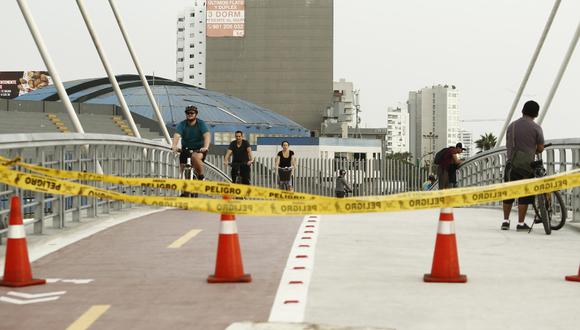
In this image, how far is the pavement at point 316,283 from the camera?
6102 mm

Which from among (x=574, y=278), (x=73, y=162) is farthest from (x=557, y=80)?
(x=574, y=278)

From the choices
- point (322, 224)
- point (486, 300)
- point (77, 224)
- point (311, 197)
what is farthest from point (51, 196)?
point (486, 300)

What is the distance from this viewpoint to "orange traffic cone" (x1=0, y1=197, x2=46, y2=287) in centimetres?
749

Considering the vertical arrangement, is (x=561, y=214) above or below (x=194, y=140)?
below

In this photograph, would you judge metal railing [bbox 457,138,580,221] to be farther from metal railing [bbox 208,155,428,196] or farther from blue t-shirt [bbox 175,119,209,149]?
metal railing [bbox 208,155,428,196]

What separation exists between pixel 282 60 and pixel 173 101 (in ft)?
259

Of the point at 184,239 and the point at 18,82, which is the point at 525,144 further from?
the point at 18,82

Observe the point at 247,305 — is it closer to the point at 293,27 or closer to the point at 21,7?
the point at 21,7

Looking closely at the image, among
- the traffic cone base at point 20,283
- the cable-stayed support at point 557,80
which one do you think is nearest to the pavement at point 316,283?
the traffic cone base at point 20,283

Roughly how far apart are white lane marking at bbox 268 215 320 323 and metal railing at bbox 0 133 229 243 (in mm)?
2995

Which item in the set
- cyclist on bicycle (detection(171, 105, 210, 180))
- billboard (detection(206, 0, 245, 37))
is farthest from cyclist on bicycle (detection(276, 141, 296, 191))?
billboard (detection(206, 0, 245, 37))

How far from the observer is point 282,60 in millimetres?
189625

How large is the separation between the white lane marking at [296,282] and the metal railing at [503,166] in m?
4.10

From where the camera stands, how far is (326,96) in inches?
7431
